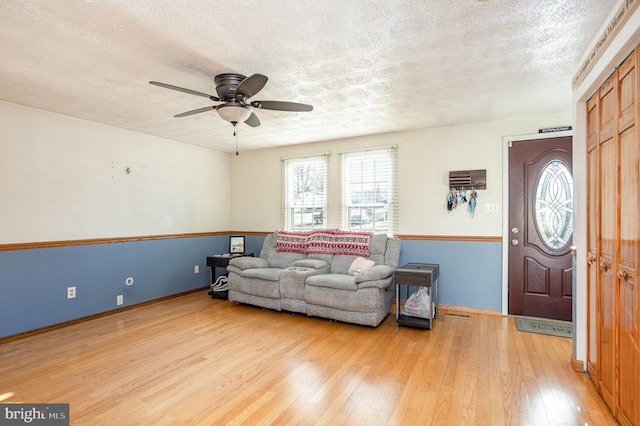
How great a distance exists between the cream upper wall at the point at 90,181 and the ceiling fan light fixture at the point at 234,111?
244cm

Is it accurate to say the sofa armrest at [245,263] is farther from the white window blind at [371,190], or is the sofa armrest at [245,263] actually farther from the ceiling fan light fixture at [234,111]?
the ceiling fan light fixture at [234,111]

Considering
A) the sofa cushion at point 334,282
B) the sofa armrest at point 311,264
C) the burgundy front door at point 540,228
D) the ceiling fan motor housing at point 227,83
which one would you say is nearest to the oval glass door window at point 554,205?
the burgundy front door at point 540,228

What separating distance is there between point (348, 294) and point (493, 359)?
1.49m

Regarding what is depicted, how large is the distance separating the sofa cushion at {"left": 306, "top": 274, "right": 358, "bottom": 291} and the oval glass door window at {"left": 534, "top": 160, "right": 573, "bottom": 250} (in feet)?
7.49

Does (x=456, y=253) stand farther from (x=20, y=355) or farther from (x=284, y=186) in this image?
(x=20, y=355)

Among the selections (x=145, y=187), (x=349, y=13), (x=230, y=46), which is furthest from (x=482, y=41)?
(x=145, y=187)

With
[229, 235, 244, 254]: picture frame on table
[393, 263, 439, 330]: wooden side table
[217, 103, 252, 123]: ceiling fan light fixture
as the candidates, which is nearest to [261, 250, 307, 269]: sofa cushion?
[229, 235, 244, 254]: picture frame on table

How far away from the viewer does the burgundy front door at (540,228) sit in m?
3.73

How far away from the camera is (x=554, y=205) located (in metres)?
3.77

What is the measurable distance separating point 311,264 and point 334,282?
0.67 meters

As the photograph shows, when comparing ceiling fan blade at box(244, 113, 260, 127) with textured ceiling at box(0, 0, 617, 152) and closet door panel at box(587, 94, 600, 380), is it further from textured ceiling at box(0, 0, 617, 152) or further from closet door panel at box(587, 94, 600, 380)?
closet door panel at box(587, 94, 600, 380)

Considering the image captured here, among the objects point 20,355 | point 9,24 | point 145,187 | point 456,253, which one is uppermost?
point 9,24

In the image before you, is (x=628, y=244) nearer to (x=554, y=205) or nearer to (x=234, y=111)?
(x=554, y=205)

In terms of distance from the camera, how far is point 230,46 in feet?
7.39
